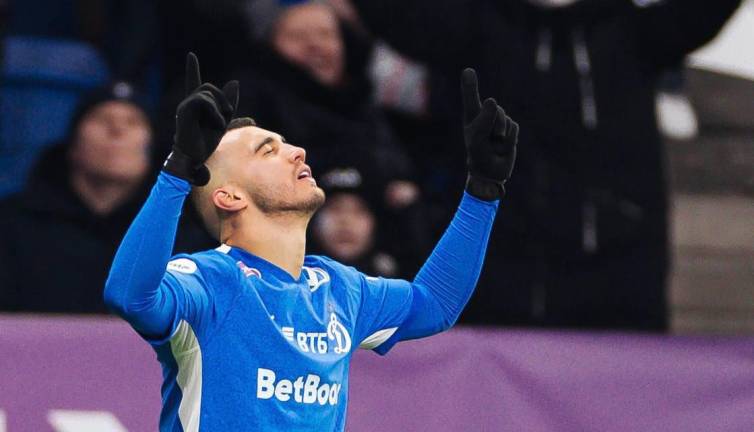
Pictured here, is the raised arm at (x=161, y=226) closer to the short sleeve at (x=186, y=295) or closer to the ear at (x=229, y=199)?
the short sleeve at (x=186, y=295)

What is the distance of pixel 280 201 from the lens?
398 cm

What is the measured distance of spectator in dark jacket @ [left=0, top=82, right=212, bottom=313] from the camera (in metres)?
5.87

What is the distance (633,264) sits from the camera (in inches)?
243

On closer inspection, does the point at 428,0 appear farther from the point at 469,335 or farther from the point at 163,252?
the point at 163,252

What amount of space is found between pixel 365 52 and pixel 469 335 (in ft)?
6.61

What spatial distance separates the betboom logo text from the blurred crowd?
2077mm

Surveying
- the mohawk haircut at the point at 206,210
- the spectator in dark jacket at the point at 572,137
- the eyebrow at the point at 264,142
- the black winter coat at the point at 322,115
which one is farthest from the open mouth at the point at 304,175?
the black winter coat at the point at 322,115

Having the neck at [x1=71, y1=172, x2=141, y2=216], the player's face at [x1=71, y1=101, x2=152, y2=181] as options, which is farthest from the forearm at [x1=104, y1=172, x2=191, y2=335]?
the player's face at [x1=71, y1=101, x2=152, y2=181]

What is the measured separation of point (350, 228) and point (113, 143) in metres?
1.00

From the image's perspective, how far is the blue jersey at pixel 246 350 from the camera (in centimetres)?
378

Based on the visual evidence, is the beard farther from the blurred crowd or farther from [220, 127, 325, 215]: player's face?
the blurred crowd

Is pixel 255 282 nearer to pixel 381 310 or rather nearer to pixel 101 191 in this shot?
pixel 381 310

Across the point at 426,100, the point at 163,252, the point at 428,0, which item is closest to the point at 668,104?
the point at 426,100

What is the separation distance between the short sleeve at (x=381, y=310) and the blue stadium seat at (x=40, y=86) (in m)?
3.12
